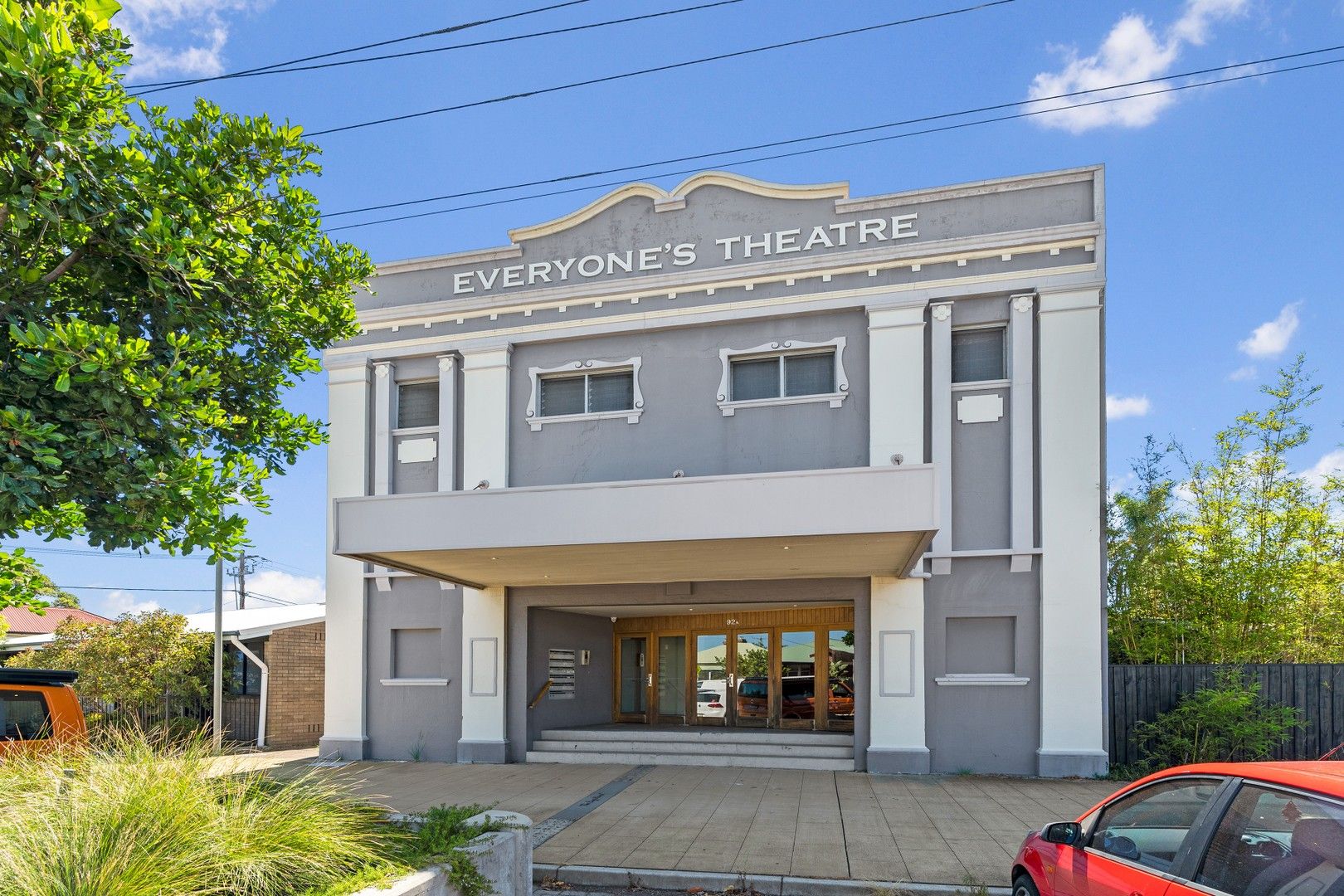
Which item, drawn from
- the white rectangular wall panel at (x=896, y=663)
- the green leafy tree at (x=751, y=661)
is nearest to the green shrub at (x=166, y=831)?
the white rectangular wall panel at (x=896, y=663)

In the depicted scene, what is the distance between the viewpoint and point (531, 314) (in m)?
17.1

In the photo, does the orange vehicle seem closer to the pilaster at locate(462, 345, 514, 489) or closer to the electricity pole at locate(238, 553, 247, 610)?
the pilaster at locate(462, 345, 514, 489)

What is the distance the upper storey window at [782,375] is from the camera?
1572 centimetres

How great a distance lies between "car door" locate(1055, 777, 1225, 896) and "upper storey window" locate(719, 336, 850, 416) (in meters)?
10.7

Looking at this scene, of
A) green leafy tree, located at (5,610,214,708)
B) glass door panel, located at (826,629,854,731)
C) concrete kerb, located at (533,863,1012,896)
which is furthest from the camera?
green leafy tree, located at (5,610,214,708)

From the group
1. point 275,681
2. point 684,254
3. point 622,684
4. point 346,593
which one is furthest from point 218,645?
point 684,254

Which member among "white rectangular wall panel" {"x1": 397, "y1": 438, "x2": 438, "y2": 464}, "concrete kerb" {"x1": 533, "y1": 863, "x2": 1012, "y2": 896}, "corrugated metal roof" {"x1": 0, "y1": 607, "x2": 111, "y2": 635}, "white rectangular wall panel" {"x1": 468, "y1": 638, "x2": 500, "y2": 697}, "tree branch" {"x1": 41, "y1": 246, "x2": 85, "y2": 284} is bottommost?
"corrugated metal roof" {"x1": 0, "y1": 607, "x2": 111, "y2": 635}

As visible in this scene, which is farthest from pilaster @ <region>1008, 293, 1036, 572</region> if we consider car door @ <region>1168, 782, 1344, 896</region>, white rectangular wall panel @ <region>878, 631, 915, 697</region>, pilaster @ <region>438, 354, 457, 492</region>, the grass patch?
car door @ <region>1168, 782, 1344, 896</region>

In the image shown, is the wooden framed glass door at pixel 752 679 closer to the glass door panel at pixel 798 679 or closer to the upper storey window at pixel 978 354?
the glass door panel at pixel 798 679

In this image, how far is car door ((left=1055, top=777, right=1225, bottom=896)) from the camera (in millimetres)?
4391

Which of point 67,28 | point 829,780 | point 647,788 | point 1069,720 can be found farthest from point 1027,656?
point 67,28

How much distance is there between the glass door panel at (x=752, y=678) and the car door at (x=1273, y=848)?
14861mm

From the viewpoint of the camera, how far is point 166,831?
512 centimetres

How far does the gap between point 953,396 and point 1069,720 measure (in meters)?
4.94
